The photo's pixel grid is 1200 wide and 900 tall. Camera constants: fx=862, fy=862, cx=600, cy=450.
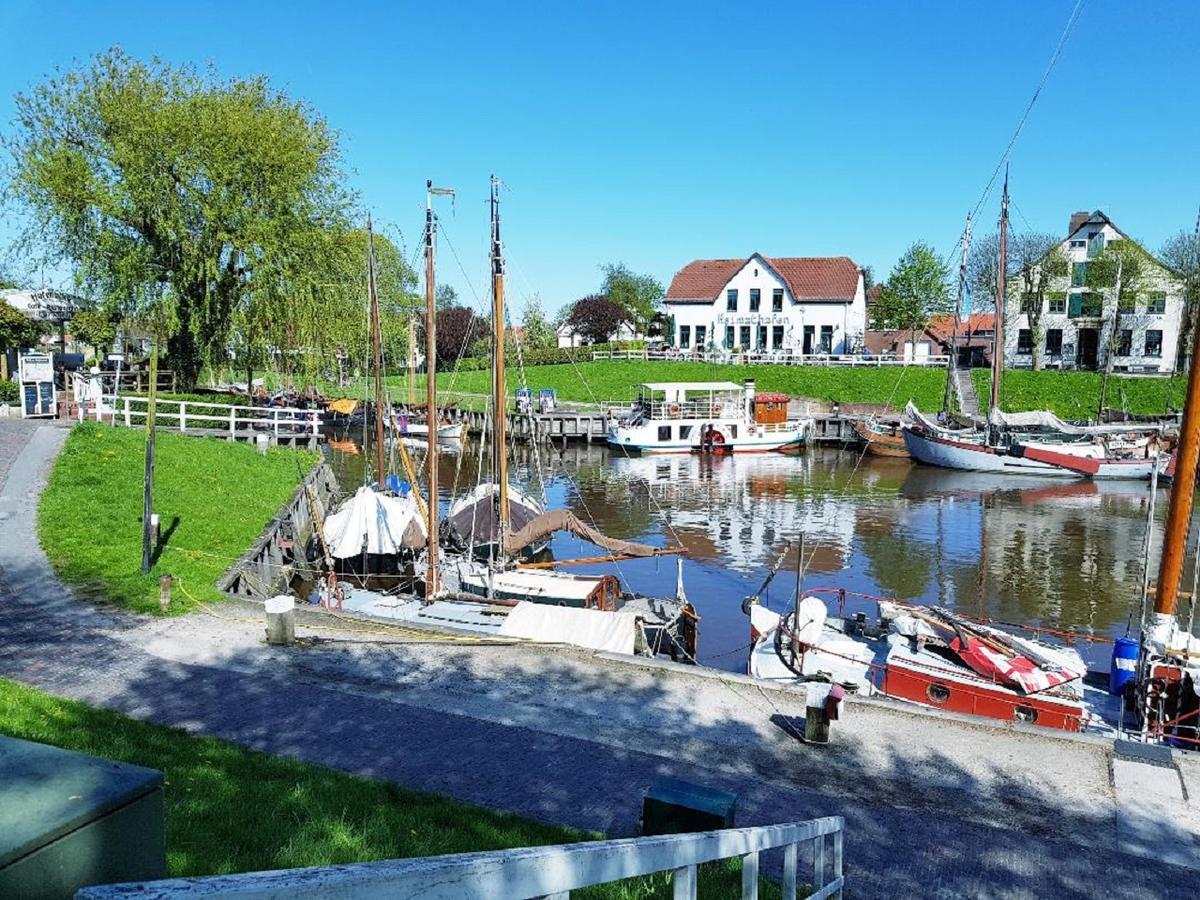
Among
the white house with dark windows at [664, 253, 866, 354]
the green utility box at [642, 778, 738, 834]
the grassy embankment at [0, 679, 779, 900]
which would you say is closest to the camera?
the grassy embankment at [0, 679, 779, 900]

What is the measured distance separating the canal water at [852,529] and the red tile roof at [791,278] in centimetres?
2861

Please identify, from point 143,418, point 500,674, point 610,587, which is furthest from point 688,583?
point 143,418

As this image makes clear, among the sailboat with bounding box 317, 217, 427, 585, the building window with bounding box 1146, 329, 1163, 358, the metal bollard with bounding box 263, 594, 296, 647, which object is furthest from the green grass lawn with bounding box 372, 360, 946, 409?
the metal bollard with bounding box 263, 594, 296, 647

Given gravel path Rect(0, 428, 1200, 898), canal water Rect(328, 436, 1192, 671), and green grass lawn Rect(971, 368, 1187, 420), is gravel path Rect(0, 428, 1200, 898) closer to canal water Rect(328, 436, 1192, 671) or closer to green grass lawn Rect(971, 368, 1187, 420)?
canal water Rect(328, 436, 1192, 671)

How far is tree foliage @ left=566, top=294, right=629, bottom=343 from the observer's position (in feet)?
331

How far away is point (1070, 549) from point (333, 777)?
31.2 m

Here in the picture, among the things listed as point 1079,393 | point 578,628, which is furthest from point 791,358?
point 578,628

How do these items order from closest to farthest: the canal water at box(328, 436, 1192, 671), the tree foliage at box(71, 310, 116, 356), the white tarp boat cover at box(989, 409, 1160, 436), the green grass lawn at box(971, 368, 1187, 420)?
1. the canal water at box(328, 436, 1192, 671)
2. the tree foliage at box(71, 310, 116, 356)
3. the white tarp boat cover at box(989, 409, 1160, 436)
4. the green grass lawn at box(971, 368, 1187, 420)

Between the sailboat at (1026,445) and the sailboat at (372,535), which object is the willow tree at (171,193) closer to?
the sailboat at (372,535)

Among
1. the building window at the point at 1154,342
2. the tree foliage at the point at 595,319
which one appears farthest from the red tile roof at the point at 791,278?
the building window at the point at 1154,342

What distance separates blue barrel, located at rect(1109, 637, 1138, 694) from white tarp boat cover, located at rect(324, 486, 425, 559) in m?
16.2

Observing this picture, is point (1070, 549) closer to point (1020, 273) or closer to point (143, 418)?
point (143, 418)

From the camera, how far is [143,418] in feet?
107

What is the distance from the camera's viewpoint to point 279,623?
14219mm
